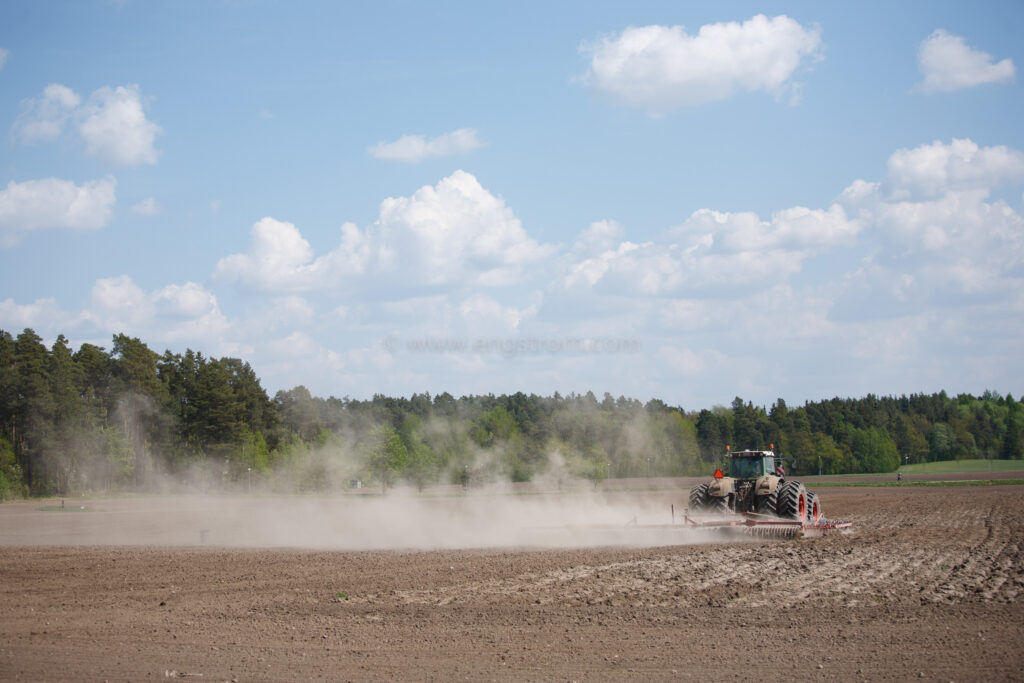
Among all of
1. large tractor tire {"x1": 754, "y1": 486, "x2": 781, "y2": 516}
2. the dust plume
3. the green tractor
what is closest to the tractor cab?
the green tractor

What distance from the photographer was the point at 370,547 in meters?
29.8

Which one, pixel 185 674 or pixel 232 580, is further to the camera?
pixel 232 580

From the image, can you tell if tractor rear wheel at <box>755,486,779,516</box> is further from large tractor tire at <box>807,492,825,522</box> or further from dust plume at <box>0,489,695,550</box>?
dust plume at <box>0,489,695,550</box>

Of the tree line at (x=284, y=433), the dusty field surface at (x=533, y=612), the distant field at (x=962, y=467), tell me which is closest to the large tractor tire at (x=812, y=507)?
the dusty field surface at (x=533, y=612)

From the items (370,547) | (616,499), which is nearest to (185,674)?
(370,547)

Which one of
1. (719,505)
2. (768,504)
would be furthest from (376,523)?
(768,504)

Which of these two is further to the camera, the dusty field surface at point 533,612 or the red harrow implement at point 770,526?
the red harrow implement at point 770,526

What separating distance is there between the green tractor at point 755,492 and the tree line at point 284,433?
67.1ft

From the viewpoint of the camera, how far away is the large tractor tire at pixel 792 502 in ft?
91.8

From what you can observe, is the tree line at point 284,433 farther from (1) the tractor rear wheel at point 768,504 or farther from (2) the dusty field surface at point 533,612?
(2) the dusty field surface at point 533,612

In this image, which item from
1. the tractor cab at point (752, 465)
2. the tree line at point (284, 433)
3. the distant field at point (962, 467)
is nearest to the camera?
the tractor cab at point (752, 465)

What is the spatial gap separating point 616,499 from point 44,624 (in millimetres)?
40225

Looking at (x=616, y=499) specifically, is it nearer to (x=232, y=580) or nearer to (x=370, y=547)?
(x=370, y=547)

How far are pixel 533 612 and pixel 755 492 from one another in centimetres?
1641
